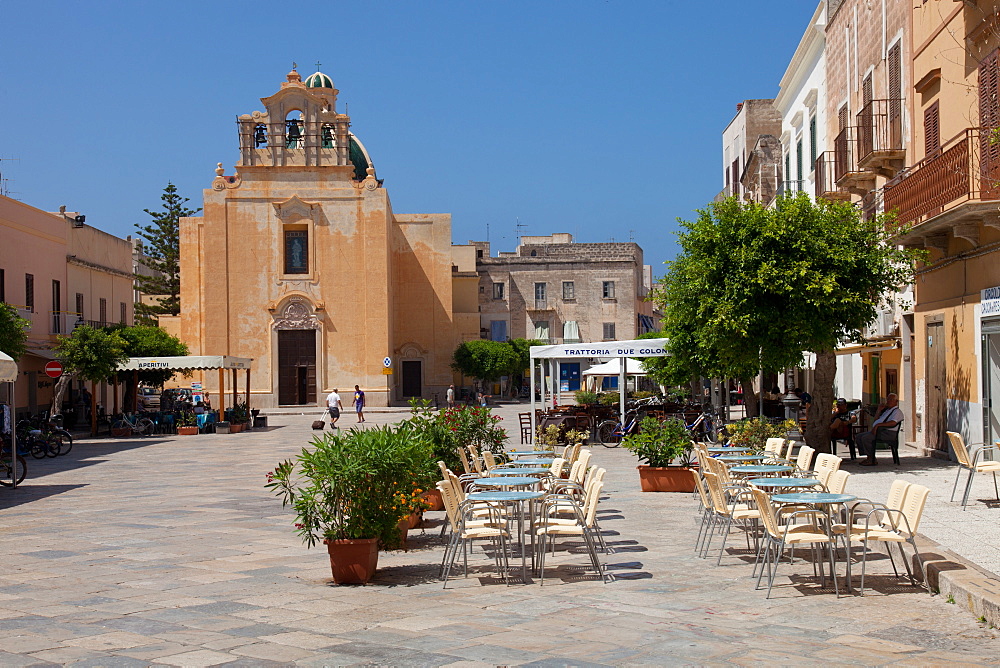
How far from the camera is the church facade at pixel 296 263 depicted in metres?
51.7

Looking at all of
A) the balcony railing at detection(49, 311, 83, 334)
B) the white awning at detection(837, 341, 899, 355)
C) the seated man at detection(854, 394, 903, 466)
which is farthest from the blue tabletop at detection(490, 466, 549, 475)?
the balcony railing at detection(49, 311, 83, 334)

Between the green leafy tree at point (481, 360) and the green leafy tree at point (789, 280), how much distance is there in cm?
4126

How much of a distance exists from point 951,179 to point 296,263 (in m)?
41.3

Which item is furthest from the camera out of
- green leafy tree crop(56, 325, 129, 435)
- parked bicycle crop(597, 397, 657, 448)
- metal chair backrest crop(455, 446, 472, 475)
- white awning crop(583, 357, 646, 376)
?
white awning crop(583, 357, 646, 376)

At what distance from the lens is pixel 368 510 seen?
8820 mm

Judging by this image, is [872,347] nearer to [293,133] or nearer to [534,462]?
[534,462]

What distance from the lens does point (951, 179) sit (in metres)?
14.8

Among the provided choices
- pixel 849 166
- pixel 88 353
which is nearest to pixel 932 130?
pixel 849 166

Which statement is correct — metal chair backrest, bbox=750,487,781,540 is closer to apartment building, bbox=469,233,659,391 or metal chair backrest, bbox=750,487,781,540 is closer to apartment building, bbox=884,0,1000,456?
apartment building, bbox=884,0,1000,456

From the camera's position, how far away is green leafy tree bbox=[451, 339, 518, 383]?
58.9m

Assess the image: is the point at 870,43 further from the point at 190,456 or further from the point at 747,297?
the point at 190,456

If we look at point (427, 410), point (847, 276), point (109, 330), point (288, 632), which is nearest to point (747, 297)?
point (847, 276)

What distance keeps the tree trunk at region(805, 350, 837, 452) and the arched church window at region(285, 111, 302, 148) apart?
3905 cm

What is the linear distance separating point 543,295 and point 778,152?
3770cm
